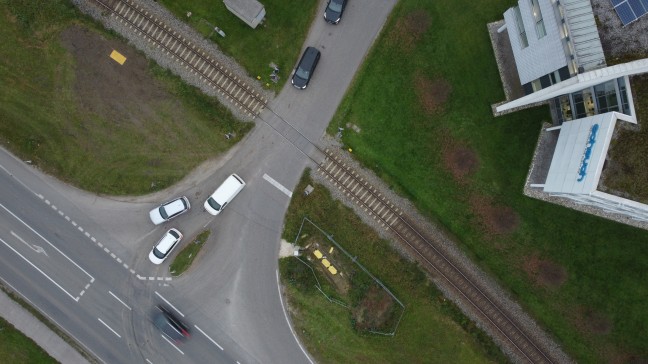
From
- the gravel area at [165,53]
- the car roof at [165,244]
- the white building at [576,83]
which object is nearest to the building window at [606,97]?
the white building at [576,83]

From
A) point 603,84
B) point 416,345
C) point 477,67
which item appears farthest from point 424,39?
point 416,345

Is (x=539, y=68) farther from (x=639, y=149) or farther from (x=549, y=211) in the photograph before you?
(x=549, y=211)

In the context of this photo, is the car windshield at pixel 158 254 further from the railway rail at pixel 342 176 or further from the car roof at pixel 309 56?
the car roof at pixel 309 56

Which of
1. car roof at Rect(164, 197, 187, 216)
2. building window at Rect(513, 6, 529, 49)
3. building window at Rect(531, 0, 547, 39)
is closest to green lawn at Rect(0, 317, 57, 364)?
car roof at Rect(164, 197, 187, 216)

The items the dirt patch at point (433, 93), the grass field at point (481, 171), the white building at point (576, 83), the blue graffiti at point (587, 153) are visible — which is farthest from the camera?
the dirt patch at point (433, 93)

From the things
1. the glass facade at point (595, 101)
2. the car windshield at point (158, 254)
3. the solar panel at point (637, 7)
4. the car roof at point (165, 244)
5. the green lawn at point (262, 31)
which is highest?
the solar panel at point (637, 7)

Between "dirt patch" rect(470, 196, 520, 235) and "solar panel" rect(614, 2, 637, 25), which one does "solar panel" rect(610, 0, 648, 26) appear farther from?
"dirt patch" rect(470, 196, 520, 235)

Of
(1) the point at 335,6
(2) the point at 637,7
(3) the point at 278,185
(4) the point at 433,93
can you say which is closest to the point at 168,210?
(3) the point at 278,185

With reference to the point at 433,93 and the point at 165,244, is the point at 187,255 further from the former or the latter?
the point at 433,93
